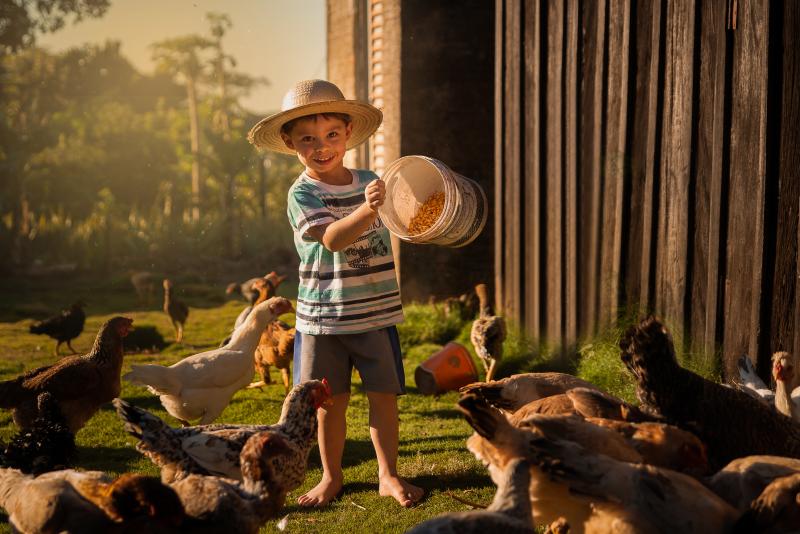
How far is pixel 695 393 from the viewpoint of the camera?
11.8ft

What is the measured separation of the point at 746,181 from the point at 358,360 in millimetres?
2490

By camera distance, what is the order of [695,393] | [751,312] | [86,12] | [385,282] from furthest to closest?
[86,12]
[751,312]
[385,282]
[695,393]

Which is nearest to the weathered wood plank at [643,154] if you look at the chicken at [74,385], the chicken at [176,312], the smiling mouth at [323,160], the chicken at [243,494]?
the smiling mouth at [323,160]

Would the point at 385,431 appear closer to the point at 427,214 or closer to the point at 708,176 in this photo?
the point at 427,214

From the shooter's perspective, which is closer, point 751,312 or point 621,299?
point 751,312

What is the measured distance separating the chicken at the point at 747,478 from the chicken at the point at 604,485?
0.38 ft

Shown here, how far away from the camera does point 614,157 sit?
6070 millimetres

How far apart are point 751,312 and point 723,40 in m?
1.63

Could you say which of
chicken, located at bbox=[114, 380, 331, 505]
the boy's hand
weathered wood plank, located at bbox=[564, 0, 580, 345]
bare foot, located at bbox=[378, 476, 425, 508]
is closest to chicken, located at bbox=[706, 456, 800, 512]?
bare foot, located at bbox=[378, 476, 425, 508]

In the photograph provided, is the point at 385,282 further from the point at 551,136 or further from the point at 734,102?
the point at 551,136

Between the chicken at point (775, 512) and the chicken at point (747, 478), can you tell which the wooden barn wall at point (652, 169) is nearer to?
the chicken at point (747, 478)

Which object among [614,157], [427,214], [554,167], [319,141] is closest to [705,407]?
[427,214]

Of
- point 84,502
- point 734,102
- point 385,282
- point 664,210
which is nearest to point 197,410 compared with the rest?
point 385,282

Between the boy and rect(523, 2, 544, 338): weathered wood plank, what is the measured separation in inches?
118
